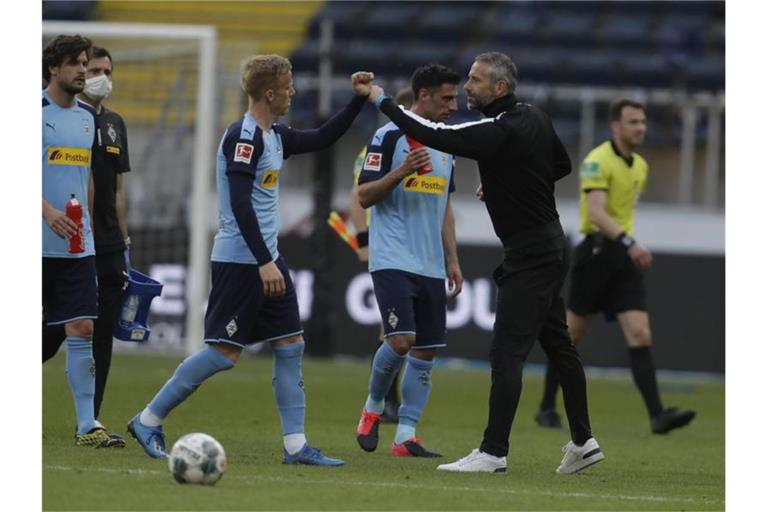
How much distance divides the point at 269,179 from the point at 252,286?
516 millimetres

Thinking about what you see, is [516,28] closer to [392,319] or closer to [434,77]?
[434,77]

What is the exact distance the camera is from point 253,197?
7.37 m

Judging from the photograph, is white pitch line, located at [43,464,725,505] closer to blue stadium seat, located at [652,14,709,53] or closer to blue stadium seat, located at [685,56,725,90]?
blue stadium seat, located at [685,56,725,90]

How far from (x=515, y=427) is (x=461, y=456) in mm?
2607

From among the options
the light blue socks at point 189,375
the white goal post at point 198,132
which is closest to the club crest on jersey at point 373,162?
the light blue socks at point 189,375

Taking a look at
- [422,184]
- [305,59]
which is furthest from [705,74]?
[422,184]

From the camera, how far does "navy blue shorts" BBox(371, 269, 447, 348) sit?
8406 mm

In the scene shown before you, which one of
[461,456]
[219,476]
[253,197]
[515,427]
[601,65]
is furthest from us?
[601,65]

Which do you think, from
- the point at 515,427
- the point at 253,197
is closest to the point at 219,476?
the point at 253,197

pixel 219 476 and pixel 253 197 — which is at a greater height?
pixel 253 197

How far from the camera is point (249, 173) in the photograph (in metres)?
7.15

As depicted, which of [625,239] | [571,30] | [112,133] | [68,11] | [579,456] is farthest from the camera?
[68,11]

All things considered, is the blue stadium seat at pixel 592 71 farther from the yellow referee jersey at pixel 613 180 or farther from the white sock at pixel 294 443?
the white sock at pixel 294 443

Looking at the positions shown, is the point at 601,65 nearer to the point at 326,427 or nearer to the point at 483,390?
the point at 483,390
